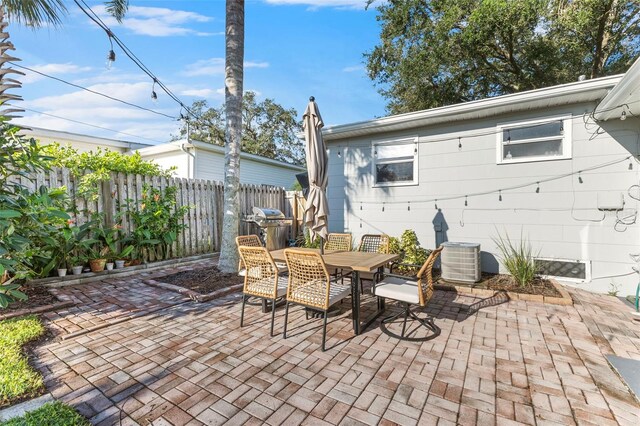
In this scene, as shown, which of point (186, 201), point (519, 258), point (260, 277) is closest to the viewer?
point (260, 277)

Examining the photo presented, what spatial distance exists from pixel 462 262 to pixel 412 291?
2.32m

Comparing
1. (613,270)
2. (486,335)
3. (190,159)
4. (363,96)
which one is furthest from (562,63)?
(190,159)

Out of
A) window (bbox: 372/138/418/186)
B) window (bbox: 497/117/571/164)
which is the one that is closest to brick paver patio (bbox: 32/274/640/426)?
window (bbox: 497/117/571/164)

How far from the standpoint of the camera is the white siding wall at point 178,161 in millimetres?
10334

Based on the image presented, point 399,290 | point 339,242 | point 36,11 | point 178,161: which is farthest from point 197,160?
point 399,290

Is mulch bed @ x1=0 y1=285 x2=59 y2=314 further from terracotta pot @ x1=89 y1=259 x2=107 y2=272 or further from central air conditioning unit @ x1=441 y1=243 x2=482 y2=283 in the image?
central air conditioning unit @ x1=441 y1=243 x2=482 y2=283

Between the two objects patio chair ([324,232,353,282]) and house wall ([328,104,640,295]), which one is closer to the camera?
house wall ([328,104,640,295])

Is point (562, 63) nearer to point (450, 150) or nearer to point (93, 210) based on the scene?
point (450, 150)

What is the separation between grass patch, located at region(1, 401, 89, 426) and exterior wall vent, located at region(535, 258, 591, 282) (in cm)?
630

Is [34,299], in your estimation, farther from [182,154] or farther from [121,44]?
[182,154]

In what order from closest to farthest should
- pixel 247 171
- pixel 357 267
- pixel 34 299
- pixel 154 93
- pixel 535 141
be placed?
pixel 357 267 < pixel 34 299 < pixel 535 141 < pixel 154 93 < pixel 247 171

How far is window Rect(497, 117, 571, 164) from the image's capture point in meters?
4.91

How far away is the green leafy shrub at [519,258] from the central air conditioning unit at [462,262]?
54cm

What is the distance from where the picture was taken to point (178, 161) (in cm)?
1069
